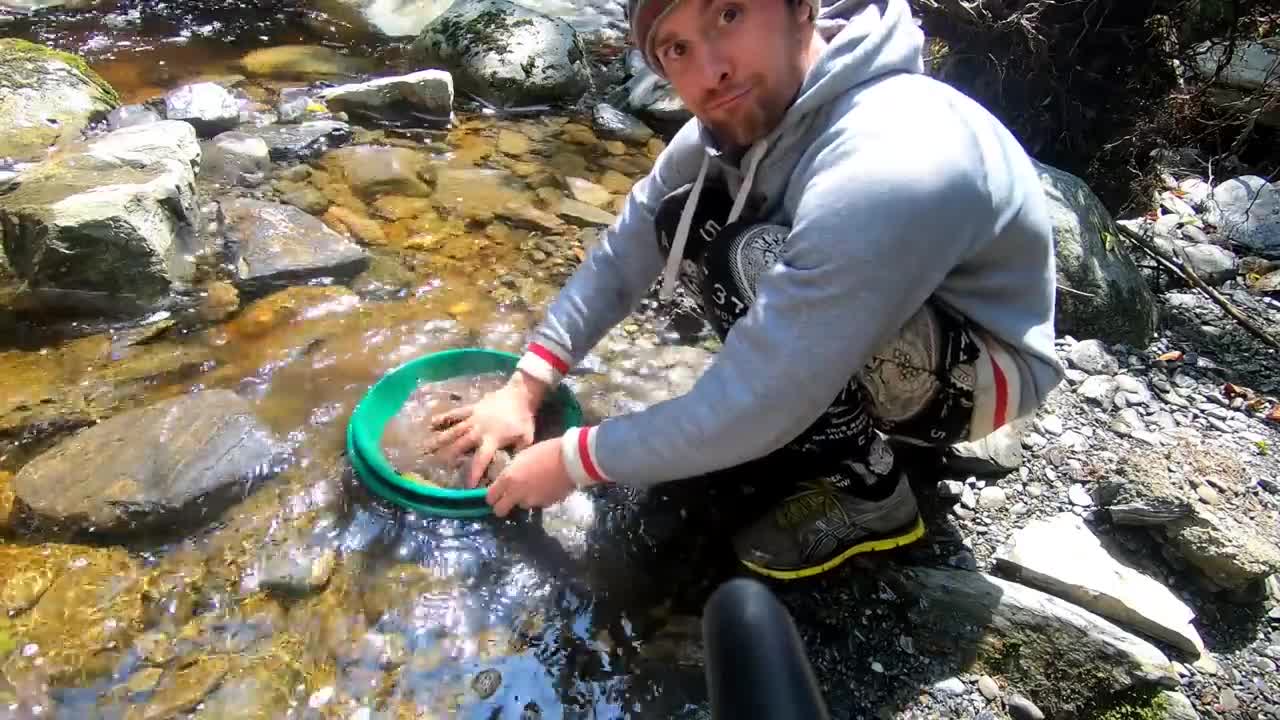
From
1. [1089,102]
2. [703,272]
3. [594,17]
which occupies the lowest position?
[594,17]

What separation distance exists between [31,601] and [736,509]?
57.7 inches

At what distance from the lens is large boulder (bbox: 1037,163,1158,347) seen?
2.68 m

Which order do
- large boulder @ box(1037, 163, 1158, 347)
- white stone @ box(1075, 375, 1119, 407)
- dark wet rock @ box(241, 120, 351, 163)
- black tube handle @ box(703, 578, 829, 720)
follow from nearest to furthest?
black tube handle @ box(703, 578, 829, 720), white stone @ box(1075, 375, 1119, 407), large boulder @ box(1037, 163, 1158, 347), dark wet rock @ box(241, 120, 351, 163)

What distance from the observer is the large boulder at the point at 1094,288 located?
8.79 ft

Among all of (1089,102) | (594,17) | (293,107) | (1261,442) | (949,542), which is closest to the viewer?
(949,542)

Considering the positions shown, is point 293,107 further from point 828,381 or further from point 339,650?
point 828,381

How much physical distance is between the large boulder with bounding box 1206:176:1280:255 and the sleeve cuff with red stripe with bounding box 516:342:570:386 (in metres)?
2.81

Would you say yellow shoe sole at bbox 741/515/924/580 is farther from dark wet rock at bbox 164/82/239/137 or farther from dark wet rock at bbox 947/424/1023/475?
dark wet rock at bbox 164/82/239/137

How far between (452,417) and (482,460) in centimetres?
18

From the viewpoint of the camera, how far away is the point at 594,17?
5.86m

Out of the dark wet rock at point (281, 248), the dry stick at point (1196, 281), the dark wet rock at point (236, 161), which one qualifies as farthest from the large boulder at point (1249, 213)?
the dark wet rock at point (236, 161)

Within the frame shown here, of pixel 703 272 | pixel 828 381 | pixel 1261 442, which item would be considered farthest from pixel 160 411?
pixel 1261 442

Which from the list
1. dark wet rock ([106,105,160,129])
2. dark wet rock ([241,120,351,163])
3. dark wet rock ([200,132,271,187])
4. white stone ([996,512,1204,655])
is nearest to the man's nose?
white stone ([996,512,1204,655])

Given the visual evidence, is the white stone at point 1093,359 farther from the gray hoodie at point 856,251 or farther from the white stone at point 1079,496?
the gray hoodie at point 856,251
